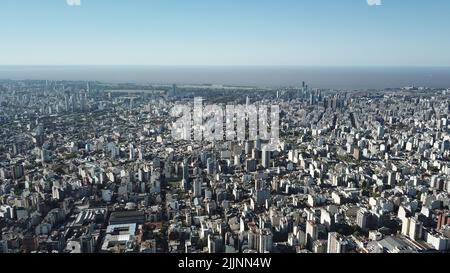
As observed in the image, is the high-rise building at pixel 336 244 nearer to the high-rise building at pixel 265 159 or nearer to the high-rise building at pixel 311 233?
the high-rise building at pixel 311 233

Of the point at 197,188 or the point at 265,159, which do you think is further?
the point at 265,159

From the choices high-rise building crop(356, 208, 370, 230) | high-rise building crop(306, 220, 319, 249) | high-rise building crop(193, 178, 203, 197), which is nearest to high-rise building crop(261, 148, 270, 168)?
high-rise building crop(193, 178, 203, 197)

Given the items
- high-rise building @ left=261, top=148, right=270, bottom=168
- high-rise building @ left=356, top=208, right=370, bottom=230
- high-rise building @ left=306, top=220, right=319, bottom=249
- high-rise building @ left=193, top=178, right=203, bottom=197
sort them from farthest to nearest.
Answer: high-rise building @ left=261, top=148, right=270, bottom=168, high-rise building @ left=193, top=178, right=203, bottom=197, high-rise building @ left=356, top=208, right=370, bottom=230, high-rise building @ left=306, top=220, right=319, bottom=249

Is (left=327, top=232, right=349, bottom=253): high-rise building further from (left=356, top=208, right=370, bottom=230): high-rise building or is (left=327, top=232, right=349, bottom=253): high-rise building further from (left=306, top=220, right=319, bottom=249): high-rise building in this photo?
(left=356, top=208, right=370, bottom=230): high-rise building

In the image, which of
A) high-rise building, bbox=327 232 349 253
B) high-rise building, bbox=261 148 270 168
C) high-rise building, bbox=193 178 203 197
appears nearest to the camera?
high-rise building, bbox=327 232 349 253

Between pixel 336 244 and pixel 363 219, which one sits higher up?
pixel 336 244

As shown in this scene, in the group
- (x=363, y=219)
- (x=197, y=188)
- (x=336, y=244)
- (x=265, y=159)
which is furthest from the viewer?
(x=265, y=159)

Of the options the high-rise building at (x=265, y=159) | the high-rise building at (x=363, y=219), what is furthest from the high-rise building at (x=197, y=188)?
the high-rise building at (x=363, y=219)

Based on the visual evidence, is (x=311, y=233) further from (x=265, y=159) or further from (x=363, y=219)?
(x=265, y=159)

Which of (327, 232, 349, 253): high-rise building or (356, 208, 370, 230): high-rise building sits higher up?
(327, 232, 349, 253): high-rise building

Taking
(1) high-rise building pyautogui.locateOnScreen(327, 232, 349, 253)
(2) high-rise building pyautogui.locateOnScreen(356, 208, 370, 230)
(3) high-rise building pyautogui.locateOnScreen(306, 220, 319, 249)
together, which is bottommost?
(2) high-rise building pyautogui.locateOnScreen(356, 208, 370, 230)

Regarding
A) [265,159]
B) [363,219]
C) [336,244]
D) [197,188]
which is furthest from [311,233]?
[265,159]

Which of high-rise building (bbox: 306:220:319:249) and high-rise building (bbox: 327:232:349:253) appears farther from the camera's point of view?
high-rise building (bbox: 306:220:319:249)
